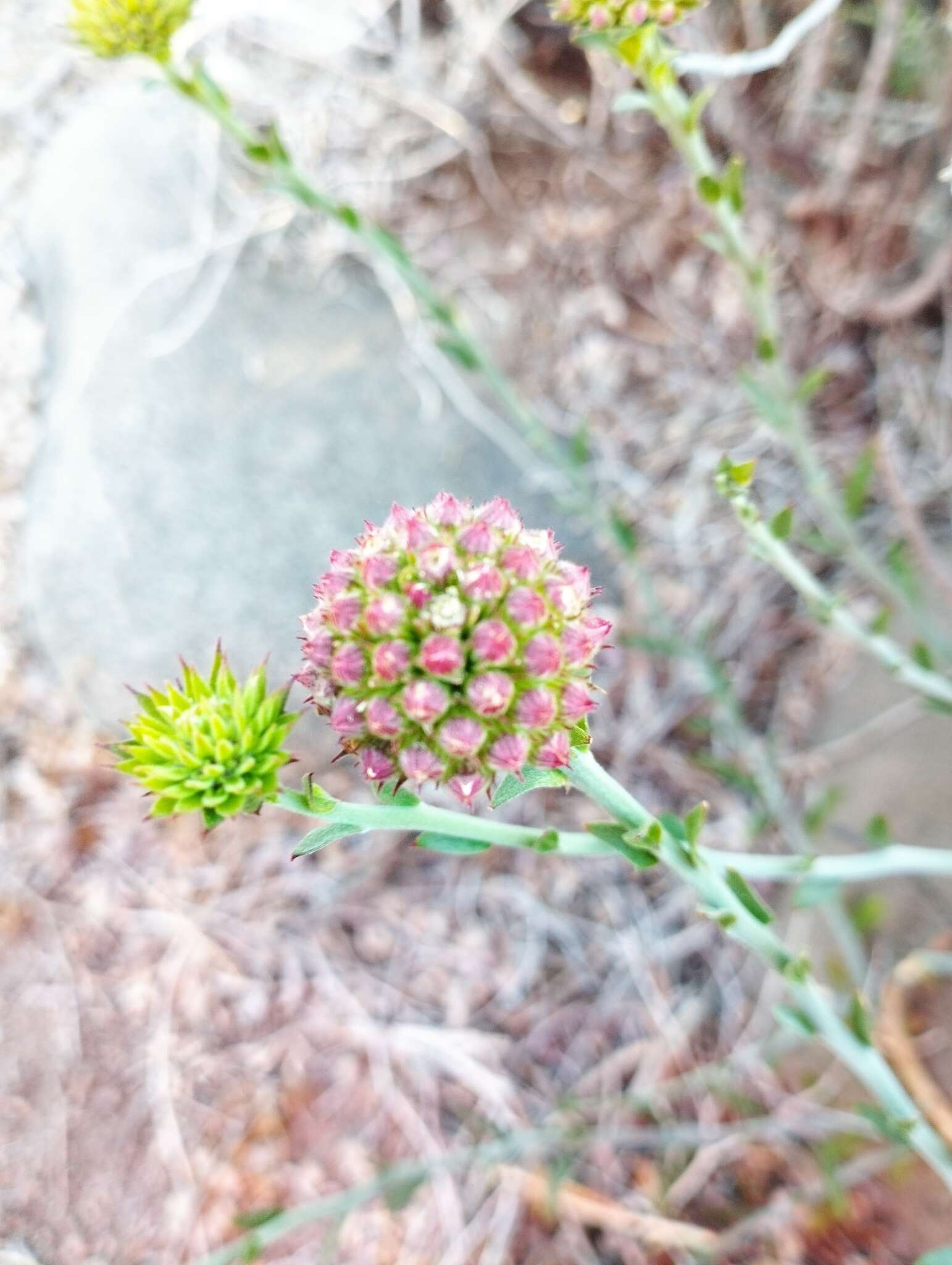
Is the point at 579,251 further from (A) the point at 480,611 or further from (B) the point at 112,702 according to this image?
(A) the point at 480,611

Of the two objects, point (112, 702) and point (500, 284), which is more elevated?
point (500, 284)

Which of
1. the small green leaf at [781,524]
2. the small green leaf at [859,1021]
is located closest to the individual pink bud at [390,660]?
the small green leaf at [781,524]

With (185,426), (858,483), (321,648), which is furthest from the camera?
(185,426)

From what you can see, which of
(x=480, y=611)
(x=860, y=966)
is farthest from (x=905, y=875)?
(x=480, y=611)

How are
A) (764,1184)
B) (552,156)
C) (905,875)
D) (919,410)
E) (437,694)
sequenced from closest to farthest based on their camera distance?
1. (437,694)
2. (764,1184)
3. (905,875)
4. (919,410)
5. (552,156)

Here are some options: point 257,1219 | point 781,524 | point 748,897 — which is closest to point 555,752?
point 748,897

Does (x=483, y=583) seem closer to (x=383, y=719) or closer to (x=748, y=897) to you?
(x=383, y=719)
